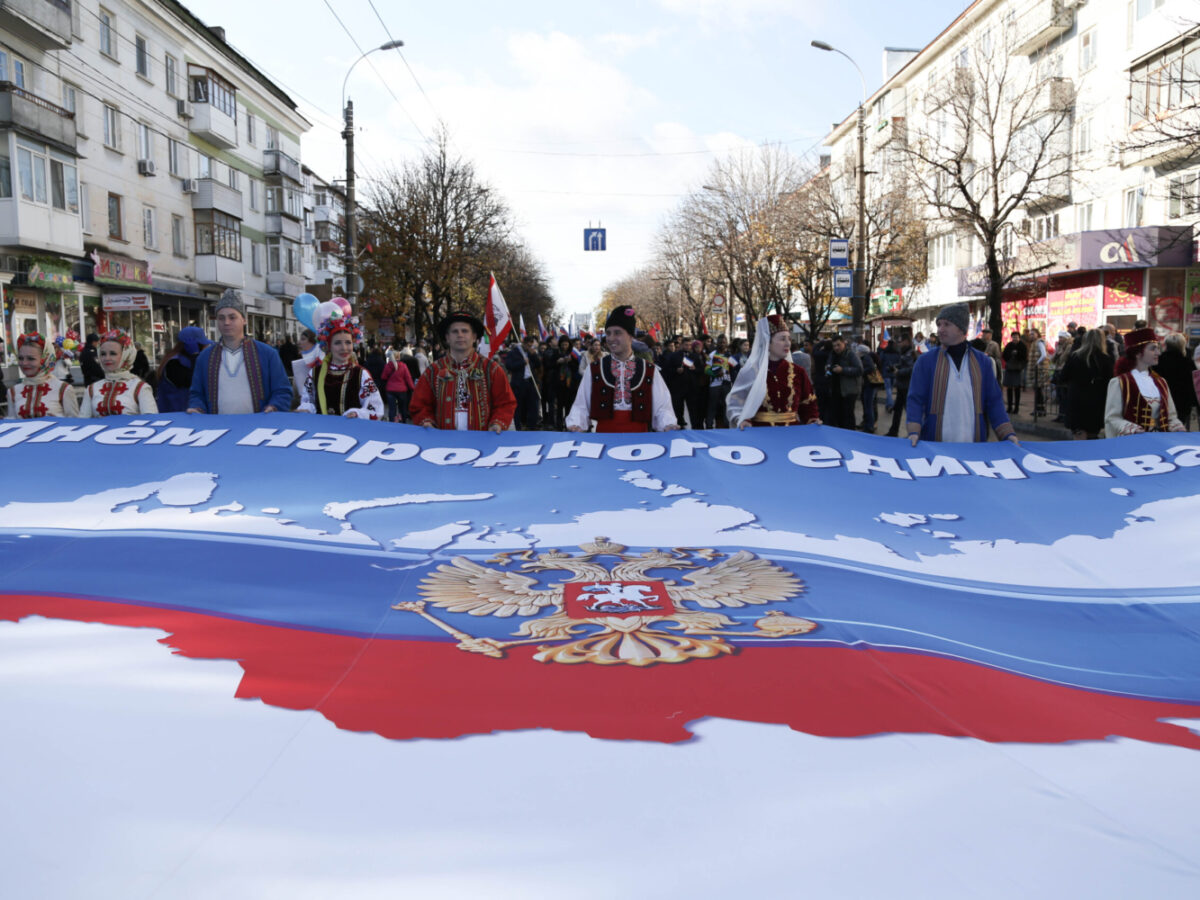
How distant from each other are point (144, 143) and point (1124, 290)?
1389 inches

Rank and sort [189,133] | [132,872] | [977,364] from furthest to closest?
[189,133], [977,364], [132,872]

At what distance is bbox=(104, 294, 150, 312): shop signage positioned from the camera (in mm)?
31436

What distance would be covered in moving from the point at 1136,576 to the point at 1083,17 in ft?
121

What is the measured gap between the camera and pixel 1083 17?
1357 inches

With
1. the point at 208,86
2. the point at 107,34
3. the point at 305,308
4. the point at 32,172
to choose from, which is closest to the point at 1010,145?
the point at 305,308

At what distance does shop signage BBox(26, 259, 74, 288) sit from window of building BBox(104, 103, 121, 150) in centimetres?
629

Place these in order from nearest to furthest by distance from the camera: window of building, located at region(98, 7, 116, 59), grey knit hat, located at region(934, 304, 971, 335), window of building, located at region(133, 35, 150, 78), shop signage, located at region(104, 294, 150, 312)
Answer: grey knit hat, located at region(934, 304, 971, 335) < shop signage, located at region(104, 294, 150, 312) < window of building, located at region(98, 7, 116, 59) < window of building, located at region(133, 35, 150, 78)

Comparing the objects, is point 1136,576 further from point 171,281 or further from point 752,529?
point 171,281

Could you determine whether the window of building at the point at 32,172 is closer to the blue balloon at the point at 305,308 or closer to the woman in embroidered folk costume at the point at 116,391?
the blue balloon at the point at 305,308

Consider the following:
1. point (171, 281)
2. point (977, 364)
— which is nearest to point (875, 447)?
point (977, 364)

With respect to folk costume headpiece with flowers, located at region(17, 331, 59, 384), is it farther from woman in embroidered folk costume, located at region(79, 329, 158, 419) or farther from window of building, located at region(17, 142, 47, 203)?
window of building, located at region(17, 142, 47, 203)

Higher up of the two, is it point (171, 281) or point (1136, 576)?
point (171, 281)

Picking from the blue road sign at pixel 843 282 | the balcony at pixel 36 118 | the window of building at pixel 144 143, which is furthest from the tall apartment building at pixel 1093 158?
the window of building at pixel 144 143

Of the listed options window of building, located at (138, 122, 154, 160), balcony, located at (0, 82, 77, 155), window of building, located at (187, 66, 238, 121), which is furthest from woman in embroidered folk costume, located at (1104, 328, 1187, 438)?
window of building, located at (187, 66, 238, 121)
